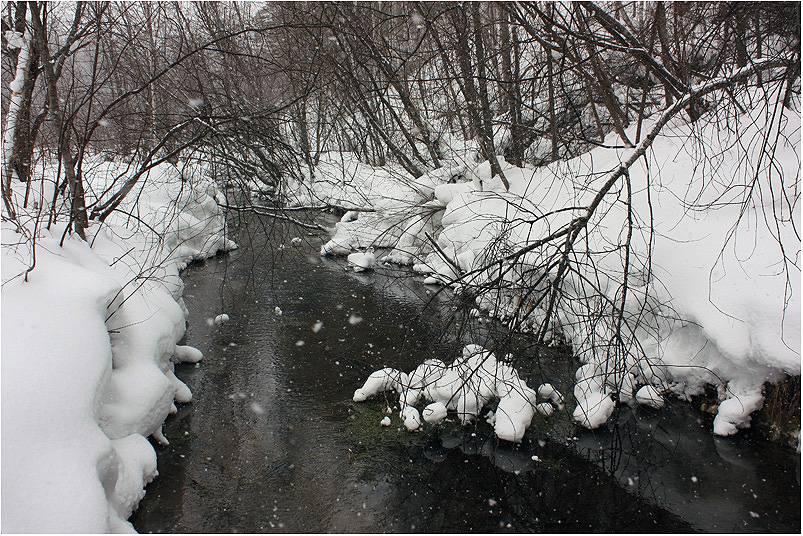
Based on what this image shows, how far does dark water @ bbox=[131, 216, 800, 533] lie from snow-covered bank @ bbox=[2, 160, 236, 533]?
0.48 metres

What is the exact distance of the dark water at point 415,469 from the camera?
409 cm

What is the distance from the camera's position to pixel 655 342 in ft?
19.0

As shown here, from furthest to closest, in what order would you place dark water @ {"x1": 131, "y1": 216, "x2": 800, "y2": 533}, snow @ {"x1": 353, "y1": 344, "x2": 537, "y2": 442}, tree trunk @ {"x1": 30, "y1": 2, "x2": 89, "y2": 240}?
tree trunk @ {"x1": 30, "y1": 2, "x2": 89, "y2": 240}, snow @ {"x1": 353, "y1": 344, "x2": 537, "y2": 442}, dark water @ {"x1": 131, "y1": 216, "x2": 800, "y2": 533}

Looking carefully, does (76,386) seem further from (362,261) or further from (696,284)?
(362,261)

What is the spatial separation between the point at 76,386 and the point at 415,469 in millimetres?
2811

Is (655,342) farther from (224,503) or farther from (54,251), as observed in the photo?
(54,251)

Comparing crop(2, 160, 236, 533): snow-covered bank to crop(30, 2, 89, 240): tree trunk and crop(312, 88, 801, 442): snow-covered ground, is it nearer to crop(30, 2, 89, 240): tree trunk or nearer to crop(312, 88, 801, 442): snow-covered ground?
crop(30, 2, 89, 240): tree trunk

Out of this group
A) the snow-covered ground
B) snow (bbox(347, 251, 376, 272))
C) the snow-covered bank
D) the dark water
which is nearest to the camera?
the snow-covered bank

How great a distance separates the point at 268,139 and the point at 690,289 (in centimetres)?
463

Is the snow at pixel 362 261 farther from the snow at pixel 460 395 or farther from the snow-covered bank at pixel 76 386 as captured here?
the snow at pixel 460 395

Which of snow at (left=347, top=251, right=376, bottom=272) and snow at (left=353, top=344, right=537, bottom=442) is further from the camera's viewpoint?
snow at (left=347, top=251, right=376, bottom=272)

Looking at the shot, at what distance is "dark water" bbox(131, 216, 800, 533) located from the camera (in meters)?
4.09

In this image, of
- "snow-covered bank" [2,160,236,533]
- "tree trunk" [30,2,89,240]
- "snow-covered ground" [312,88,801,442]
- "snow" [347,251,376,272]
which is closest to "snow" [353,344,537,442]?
"snow-covered ground" [312,88,801,442]

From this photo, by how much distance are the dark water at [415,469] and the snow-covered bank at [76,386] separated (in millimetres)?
479
